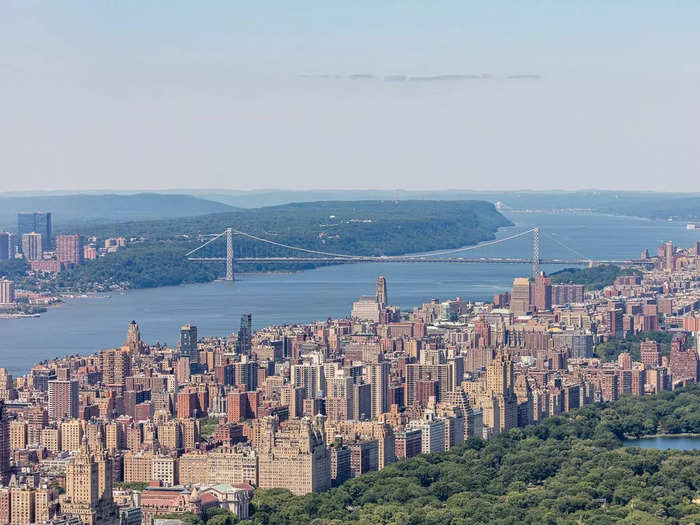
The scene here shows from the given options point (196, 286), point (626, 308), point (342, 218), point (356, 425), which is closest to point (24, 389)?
point (356, 425)

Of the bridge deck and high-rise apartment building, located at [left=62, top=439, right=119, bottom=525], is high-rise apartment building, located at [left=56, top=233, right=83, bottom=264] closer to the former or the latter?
the bridge deck

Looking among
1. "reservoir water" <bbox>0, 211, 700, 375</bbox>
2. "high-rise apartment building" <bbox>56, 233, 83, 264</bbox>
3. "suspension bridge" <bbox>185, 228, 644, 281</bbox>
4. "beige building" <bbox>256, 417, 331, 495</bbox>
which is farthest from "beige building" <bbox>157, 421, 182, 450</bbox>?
"high-rise apartment building" <bbox>56, 233, 83, 264</bbox>

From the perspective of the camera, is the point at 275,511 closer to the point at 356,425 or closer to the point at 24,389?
the point at 356,425

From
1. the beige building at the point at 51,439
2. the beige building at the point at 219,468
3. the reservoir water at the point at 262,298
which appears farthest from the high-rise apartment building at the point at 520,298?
the beige building at the point at 219,468

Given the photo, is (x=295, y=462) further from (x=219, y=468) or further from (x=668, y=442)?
(x=668, y=442)

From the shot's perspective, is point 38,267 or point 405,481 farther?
point 38,267
